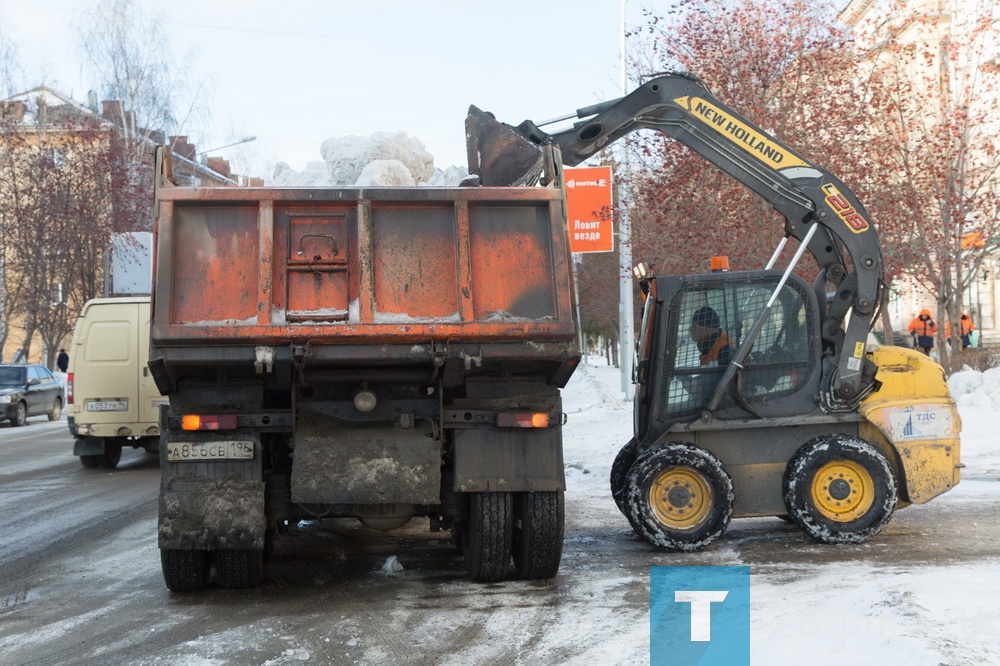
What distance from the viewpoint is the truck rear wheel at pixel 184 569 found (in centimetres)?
684

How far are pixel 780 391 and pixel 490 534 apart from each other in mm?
2927

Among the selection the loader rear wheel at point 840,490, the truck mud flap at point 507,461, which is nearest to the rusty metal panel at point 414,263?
the truck mud flap at point 507,461

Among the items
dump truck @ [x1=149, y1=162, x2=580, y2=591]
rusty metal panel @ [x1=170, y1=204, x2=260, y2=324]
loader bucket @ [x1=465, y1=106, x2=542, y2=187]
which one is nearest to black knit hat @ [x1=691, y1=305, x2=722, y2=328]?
loader bucket @ [x1=465, y1=106, x2=542, y2=187]

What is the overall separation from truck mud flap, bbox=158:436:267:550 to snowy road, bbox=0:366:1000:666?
0.42m

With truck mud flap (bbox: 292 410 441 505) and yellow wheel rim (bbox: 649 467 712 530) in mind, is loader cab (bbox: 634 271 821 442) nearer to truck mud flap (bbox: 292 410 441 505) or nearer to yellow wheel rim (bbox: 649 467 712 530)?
yellow wheel rim (bbox: 649 467 712 530)

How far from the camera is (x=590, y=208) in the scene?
1852cm

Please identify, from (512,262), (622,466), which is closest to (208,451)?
(512,262)

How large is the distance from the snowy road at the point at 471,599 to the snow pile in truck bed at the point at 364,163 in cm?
312

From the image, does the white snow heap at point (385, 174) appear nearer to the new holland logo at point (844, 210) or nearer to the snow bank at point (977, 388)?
the new holland logo at point (844, 210)

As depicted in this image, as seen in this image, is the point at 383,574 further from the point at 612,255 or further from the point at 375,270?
the point at 612,255

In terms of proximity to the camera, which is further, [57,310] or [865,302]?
[57,310]

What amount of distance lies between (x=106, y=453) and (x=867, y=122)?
43.0ft

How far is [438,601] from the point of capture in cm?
667

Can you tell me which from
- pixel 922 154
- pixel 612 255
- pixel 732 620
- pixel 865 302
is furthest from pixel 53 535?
pixel 612 255
